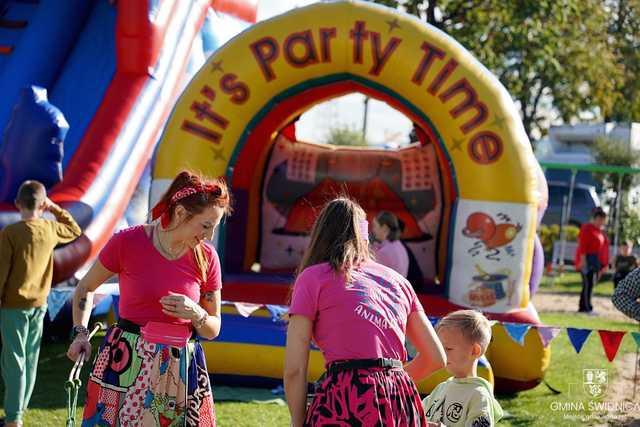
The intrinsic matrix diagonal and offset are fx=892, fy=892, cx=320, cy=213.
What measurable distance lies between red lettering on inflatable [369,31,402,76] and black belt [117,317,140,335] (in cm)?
397

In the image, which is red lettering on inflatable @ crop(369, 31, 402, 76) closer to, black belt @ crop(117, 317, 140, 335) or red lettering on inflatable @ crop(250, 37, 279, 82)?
red lettering on inflatable @ crop(250, 37, 279, 82)

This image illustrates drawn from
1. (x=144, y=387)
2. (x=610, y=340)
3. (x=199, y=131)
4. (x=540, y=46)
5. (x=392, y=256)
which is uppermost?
(x=540, y=46)

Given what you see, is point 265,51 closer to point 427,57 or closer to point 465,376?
point 427,57

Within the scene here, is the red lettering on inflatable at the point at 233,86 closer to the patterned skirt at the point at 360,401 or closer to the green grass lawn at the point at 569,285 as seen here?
the patterned skirt at the point at 360,401

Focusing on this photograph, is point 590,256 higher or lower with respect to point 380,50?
lower

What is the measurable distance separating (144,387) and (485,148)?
3848 millimetres

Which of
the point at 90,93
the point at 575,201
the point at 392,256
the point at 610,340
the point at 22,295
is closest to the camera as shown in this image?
the point at 22,295

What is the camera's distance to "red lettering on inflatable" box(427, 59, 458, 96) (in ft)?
21.0

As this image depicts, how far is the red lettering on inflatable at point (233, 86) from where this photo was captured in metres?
6.73

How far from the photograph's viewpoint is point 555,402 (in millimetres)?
6207

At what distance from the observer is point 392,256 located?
6250 millimetres

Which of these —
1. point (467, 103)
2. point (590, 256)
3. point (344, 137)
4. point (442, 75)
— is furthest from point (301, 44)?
point (344, 137)

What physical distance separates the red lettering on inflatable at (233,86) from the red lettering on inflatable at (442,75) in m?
1.41

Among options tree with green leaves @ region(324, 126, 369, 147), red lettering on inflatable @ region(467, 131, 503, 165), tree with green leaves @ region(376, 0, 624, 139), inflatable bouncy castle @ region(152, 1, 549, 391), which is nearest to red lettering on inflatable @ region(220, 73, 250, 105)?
inflatable bouncy castle @ region(152, 1, 549, 391)
